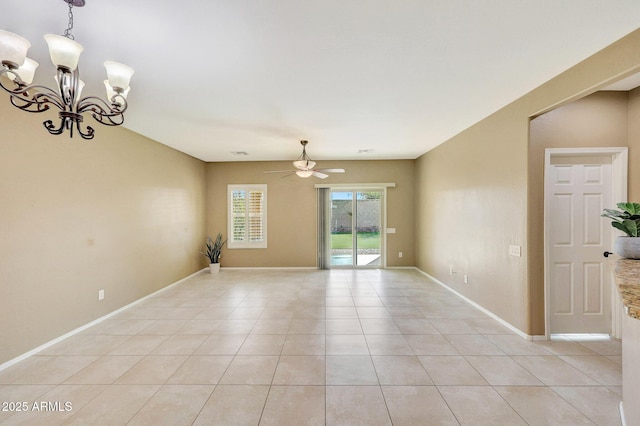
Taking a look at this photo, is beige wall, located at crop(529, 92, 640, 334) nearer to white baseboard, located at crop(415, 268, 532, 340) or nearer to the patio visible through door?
white baseboard, located at crop(415, 268, 532, 340)

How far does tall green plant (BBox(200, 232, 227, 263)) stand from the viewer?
662cm

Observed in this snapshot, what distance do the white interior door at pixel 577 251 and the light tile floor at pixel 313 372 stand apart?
0.93 feet

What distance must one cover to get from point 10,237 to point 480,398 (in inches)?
181

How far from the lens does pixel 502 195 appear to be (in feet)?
11.3

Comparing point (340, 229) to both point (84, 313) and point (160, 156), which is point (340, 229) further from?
point (84, 313)

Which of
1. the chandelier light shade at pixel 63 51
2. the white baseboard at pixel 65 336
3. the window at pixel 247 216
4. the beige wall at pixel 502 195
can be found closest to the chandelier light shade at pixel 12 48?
the chandelier light shade at pixel 63 51

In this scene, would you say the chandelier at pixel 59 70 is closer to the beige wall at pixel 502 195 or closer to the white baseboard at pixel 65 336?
the white baseboard at pixel 65 336

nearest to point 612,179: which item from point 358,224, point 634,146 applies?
point 634,146

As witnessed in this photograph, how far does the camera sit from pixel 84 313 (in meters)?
3.40

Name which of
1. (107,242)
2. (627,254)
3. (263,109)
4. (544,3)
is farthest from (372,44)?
(107,242)

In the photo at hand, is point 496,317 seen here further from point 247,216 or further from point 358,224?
point 247,216

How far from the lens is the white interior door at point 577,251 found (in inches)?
121

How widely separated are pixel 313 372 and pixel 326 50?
9.44ft

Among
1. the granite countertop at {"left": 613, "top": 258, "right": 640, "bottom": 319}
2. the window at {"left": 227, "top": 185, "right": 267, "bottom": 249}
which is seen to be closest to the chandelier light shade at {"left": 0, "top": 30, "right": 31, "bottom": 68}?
the granite countertop at {"left": 613, "top": 258, "right": 640, "bottom": 319}
